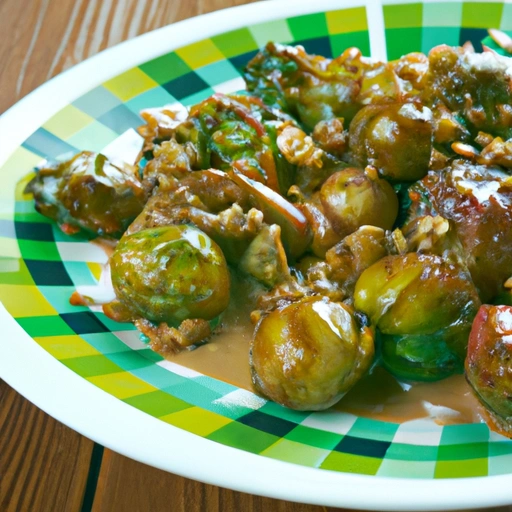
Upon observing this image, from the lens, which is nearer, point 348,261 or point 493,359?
point 493,359

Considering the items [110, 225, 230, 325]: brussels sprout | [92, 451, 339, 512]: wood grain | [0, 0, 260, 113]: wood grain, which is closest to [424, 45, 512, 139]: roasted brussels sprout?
[110, 225, 230, 325]: brussels sprout

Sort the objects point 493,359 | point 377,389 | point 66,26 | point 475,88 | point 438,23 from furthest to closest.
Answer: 1. point 66,26
2. point 438,23
3. point 475,88
4. point 377,389
5. point 493,359

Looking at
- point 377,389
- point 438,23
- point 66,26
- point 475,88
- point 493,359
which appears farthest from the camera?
point 66,26

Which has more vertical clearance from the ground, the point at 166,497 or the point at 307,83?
the point at 307,83

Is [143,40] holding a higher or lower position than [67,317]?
higher

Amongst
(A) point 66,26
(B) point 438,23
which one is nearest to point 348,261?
(B) point 438,23

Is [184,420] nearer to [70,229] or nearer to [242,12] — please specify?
[70,229]

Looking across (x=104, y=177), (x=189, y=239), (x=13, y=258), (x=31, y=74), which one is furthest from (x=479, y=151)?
(x=31, y=74)

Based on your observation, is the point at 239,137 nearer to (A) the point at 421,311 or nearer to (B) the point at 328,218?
(B) the point at 328,218
